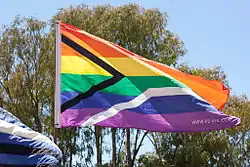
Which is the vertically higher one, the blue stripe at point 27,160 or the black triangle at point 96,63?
the black triangle at point 96,63

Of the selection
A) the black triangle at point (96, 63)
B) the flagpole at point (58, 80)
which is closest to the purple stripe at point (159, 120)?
the flagpole at point (58, 80)

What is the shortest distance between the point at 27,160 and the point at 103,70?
7.94 feet

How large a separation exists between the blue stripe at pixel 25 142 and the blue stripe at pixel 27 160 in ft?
0.35

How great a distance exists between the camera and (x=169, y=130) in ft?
23.5

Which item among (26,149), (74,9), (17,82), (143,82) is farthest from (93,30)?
(26,149)

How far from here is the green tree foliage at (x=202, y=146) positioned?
2381 centimetres

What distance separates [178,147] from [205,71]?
3.65m

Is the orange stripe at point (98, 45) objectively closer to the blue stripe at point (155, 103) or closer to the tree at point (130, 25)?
the blue stripe at point (155, 103)

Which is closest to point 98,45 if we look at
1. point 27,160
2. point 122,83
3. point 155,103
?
point 122,83

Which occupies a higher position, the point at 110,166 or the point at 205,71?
the point at 205,71

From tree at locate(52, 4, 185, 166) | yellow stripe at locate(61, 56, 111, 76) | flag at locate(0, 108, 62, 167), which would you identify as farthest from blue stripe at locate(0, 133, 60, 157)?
tree at locate(52, 4, 185, 166)

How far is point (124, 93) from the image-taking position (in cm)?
747

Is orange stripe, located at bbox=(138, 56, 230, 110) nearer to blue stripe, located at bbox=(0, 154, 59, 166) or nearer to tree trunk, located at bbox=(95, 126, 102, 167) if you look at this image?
blue stripe, located at bbox=(0, 154, 59, 166)

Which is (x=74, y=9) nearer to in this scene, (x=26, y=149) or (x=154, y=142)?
(x=154, y=142)
